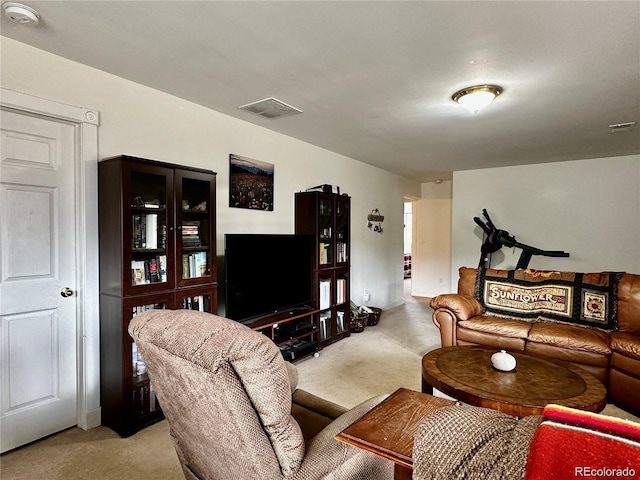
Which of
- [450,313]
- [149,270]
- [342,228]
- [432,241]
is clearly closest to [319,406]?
[149,270]

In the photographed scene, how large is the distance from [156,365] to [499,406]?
1654mm

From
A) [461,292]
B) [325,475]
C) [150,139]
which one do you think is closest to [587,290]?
[461,292]

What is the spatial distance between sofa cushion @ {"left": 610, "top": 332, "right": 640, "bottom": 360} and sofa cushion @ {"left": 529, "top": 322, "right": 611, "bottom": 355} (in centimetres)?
5

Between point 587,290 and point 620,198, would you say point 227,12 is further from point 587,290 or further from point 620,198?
point 620,198

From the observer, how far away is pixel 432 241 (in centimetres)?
773

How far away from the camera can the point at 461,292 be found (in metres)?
4.04

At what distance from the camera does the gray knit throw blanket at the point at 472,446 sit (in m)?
0.49

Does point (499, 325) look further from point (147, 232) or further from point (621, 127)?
point (147, 232)

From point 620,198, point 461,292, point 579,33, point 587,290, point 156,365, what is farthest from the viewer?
point 620,198

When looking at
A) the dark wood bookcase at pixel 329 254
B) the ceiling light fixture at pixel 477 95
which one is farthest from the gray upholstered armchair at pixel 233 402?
the dark wood bookcase at pixel 329 254

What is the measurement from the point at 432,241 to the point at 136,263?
6466mm

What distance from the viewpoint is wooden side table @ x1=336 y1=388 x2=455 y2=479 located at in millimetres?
823

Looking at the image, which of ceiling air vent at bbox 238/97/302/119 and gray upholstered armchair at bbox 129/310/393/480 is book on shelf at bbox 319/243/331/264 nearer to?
ceiling air vent at bbox 238/97/302/119
